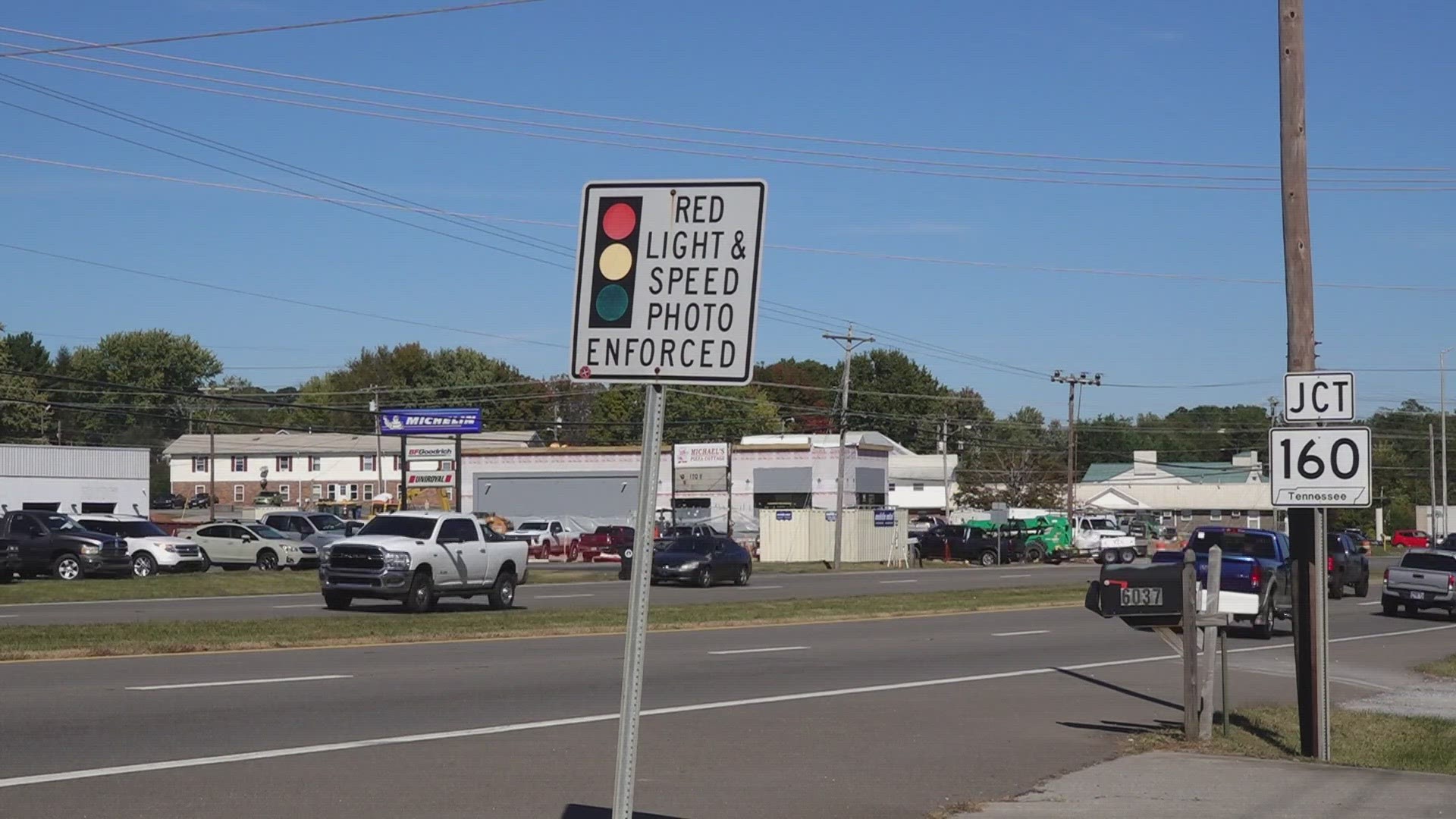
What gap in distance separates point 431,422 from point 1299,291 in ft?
144

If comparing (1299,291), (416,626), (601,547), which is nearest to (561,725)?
(1299,291)

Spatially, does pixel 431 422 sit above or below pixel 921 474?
below

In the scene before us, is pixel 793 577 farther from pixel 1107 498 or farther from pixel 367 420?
pixel 367 420

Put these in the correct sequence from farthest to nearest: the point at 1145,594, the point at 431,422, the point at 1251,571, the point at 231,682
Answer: the point at 431,422
the point at 1251,571
the point at 231,682
the point at 1145,594

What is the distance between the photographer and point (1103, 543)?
241 ft

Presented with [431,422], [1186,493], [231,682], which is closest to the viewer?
[231,682]

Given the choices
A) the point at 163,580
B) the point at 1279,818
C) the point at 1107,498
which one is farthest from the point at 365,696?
the point at 1107,498

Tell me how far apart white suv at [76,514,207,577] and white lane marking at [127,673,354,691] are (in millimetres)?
26377

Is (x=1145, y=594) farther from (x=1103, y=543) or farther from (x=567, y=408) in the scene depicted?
(x=567, y=408)

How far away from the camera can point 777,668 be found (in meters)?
19.5

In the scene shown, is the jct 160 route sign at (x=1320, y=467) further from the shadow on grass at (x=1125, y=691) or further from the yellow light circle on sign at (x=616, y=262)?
the yellow light circle on sign at (x=616, y=262)

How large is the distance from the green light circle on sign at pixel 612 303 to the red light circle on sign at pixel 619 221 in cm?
20

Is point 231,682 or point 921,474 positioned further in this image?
point 921,474

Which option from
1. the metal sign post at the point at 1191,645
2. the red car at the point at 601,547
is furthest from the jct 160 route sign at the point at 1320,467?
the red car at the point at 601,547
